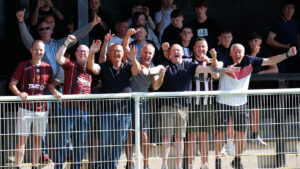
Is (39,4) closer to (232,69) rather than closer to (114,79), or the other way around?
(114,79)

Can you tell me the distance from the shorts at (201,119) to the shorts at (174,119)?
2.9 inches

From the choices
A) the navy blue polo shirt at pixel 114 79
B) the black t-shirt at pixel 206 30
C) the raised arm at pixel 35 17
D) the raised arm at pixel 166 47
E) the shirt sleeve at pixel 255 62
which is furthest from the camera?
the black t-shirt at pixel 206 30

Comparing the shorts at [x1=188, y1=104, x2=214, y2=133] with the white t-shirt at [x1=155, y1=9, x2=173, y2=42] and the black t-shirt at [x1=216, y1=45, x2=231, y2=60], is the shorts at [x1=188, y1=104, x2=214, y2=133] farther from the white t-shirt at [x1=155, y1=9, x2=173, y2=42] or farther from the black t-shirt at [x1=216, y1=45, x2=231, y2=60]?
the white t-shirt at [x1=155, y1=9, x2=173, y2=42]

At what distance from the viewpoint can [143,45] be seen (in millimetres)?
9273

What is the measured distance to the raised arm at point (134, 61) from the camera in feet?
26.0

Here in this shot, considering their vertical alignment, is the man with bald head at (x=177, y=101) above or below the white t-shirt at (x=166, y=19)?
below

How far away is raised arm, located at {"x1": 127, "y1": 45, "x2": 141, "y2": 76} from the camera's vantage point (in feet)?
26.0

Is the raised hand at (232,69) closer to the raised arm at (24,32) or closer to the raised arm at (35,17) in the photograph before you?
the raised arm at (24,32)

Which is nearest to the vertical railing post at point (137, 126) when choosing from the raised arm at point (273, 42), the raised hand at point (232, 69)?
the raised hand at point (232, 69)

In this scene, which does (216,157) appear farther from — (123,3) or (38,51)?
(123,3)

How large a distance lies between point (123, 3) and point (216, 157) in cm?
466

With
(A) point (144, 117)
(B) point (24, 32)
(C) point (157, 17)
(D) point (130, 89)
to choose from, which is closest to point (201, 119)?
(A) point (144, 117)

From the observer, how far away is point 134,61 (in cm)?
794

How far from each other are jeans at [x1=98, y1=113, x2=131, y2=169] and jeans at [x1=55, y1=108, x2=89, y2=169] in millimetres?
208
